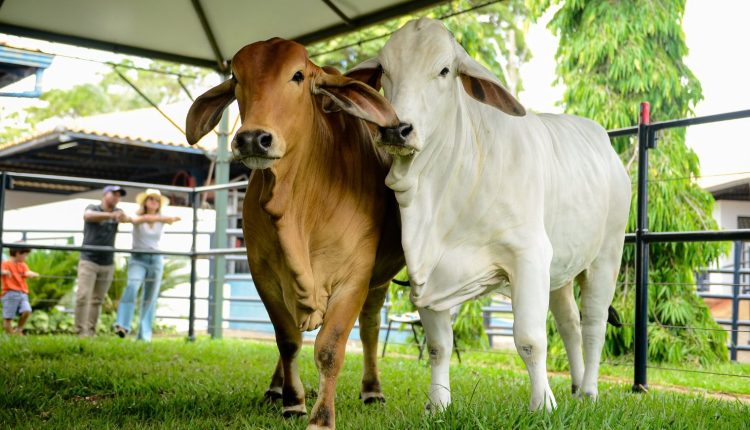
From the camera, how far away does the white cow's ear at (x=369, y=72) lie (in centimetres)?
370

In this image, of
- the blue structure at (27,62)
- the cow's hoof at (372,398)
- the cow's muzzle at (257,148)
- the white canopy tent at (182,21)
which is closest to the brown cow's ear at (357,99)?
the cow's muzzle at (257,148)

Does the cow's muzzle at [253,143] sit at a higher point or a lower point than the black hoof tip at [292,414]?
higher

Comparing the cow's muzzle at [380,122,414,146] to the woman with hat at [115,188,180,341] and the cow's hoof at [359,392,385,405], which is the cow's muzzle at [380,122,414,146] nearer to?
the cow's hoof at [359,392,385,405]

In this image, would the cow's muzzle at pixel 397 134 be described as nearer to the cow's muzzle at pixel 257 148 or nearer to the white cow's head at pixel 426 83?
the white cow's head at pixel 426 83

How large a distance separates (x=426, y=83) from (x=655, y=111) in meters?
7.72

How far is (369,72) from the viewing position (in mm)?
3719

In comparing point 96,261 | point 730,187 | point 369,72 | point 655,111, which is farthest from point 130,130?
point 369,72

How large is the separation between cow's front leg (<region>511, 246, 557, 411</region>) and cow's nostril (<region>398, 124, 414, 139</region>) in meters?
0.71

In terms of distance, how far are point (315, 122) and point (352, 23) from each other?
3670 mm

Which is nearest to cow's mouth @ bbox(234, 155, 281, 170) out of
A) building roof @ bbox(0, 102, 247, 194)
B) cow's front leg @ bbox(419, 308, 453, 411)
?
cow's front leg @ bbox(419, 308, 453, 411)

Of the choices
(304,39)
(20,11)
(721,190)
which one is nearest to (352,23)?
(304,39)

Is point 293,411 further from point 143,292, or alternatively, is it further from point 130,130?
point 130,130

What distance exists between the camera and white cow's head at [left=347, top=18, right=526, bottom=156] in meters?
3.21

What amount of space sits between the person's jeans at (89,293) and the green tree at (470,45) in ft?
11.3
